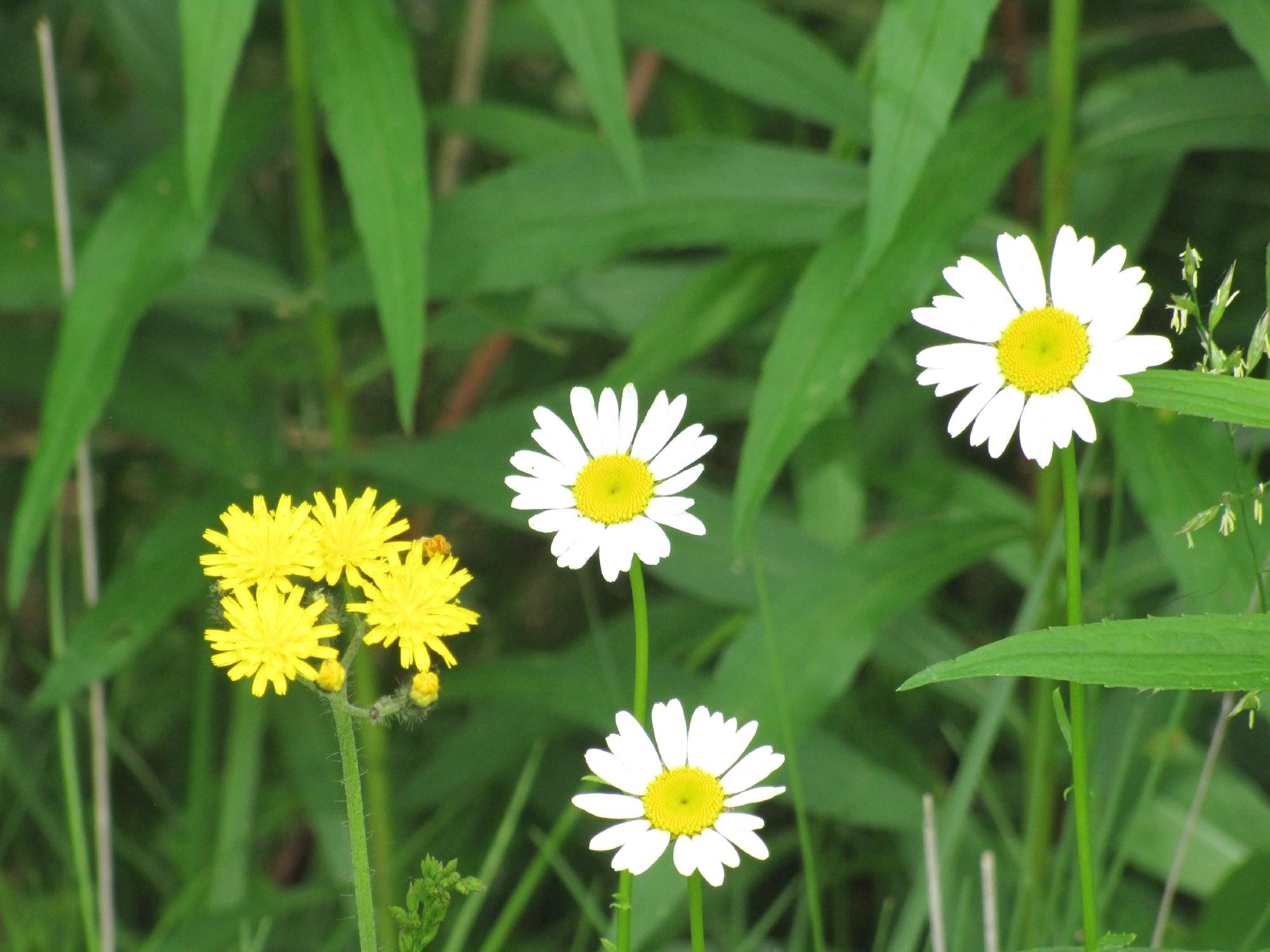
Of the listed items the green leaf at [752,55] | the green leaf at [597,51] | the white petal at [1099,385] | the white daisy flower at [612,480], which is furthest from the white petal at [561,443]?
the green leaf at [752,55]

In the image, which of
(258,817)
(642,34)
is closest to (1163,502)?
(642,34)

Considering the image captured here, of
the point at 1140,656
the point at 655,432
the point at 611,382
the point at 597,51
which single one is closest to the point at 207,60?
the point at 597,51

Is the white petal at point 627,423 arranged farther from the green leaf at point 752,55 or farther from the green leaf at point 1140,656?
the green leaf at point 752,55

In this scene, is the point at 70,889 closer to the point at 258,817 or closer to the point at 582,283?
the point at 258,817

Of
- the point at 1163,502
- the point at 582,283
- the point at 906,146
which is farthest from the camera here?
the point at 582,283

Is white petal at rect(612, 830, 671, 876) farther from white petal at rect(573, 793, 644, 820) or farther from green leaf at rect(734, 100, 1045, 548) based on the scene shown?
green leaf at rect(734, 100, 1045, 548)

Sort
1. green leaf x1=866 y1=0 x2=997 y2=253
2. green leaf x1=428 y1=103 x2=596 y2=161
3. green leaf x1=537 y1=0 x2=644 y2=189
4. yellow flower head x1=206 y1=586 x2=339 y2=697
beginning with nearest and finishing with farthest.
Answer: yellow flower head x1=206 y1=586 x2=339 y2=697, green leaf x1=866 y1=0 x2=997 y2=253, green leaf x1=537 y1=0 x2=644 y2=189, green leaf x1=428 y1=103 x2=596 y2=161

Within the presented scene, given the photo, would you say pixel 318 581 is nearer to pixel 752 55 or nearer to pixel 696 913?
pixel 696 913

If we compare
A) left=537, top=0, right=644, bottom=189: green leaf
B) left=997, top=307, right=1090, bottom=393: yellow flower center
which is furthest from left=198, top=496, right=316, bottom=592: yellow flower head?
left=537, top=0, right=644, bottom=189: green leaf
